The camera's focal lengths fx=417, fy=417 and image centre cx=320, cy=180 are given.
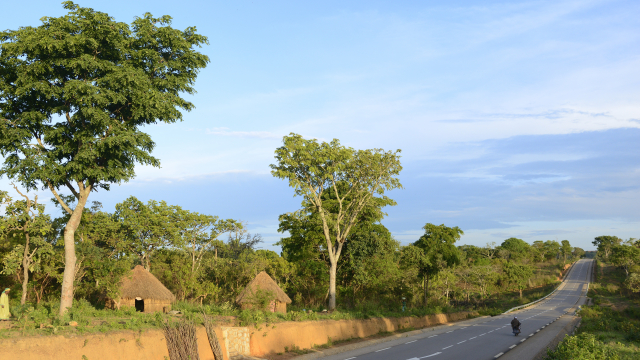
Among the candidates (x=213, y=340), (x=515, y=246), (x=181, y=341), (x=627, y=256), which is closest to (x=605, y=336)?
(x=213, y=340)

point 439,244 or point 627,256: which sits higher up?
point 439,244

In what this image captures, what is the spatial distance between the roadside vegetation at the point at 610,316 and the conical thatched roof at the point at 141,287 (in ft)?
82.1

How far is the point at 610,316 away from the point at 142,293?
3610cm

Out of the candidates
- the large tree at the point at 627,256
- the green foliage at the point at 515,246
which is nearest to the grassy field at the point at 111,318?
the large tree at the point at 627,256

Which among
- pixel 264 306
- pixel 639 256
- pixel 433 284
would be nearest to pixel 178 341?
pixel 264 306

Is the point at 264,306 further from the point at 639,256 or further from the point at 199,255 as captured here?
the point at 639,256

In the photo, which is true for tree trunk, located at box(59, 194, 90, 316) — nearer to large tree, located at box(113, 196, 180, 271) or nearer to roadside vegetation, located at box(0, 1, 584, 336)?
roadside vegetation, located at box(0, 1, 584, 336)

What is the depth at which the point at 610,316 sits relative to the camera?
3362cm

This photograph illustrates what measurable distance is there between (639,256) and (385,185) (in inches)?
2761

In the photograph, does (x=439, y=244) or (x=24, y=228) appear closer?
(x=24, y=228)

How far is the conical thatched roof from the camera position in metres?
28.4

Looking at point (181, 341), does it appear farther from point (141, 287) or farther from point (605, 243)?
point (605, 243)

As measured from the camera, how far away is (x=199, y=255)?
4762cm

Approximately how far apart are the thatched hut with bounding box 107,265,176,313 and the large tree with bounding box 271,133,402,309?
1187 cm
